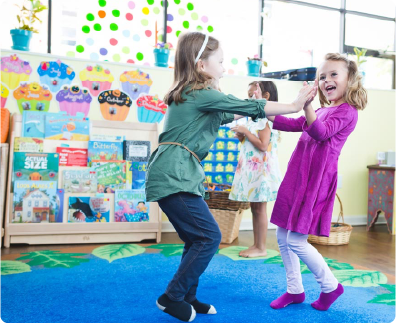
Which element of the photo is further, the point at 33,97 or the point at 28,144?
the point at 33,97

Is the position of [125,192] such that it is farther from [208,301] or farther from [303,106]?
[303,106]

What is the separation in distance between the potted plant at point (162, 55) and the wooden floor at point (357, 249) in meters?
1.39

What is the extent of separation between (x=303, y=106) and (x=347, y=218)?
2.81 metres

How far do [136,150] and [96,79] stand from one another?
64cm

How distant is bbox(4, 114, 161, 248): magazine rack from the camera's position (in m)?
2.89

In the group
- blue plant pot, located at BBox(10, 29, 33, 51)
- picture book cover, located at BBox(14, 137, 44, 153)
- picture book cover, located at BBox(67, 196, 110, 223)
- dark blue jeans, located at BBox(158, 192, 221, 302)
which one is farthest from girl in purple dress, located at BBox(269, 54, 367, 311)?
blue plant pot, located at BBox(10, 29, 33, 51)

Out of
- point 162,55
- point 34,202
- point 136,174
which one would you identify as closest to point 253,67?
point 162,55

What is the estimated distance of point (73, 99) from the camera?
3.28 m

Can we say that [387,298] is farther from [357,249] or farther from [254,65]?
[254,65]

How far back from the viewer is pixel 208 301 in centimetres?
195

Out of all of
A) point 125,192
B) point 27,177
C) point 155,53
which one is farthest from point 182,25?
point 27,177

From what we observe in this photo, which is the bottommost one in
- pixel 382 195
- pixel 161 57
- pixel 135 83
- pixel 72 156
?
pixel 382 195

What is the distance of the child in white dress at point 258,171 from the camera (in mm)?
2730

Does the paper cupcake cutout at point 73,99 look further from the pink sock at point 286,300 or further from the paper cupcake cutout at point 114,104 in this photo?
the pink sock at point 286,300
